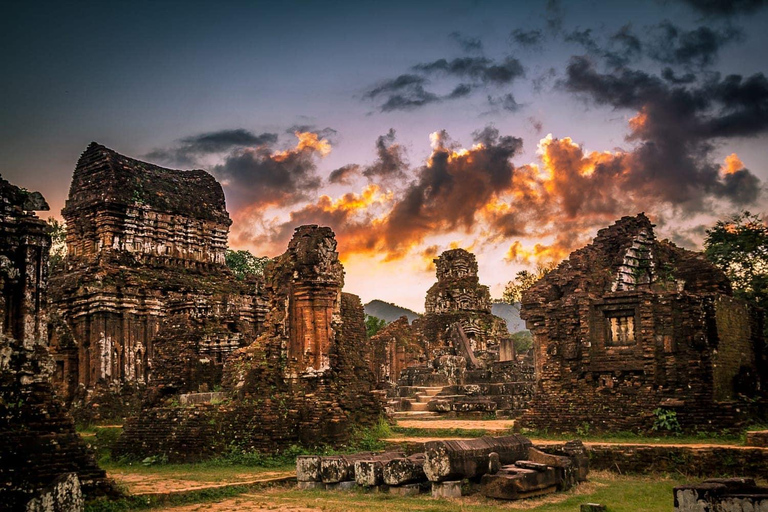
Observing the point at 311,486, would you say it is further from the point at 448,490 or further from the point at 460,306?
the point at 460,306

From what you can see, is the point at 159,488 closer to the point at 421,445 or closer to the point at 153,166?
the point at 421,445

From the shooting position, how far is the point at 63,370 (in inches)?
1071

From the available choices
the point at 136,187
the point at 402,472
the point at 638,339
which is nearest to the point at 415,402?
the point at 638,339

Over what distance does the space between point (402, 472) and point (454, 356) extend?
18.7 m

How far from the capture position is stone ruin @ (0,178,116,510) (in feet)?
33.3

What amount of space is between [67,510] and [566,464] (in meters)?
7.90

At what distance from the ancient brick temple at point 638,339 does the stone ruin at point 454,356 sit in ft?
19.7

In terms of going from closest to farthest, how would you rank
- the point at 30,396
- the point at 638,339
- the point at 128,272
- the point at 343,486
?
the point at 30,396 < the point at 343,486 < the point at 638,339 < the point at 128,272

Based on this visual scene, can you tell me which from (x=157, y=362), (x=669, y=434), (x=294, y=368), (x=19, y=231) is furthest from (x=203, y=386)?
(x=669, y=434)

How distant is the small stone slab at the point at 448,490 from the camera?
479 inches

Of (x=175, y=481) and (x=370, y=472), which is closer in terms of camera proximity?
(x=370, y=472)

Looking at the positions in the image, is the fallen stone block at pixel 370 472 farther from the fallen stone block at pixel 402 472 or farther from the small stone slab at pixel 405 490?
the small stone slab at pixel 405 490

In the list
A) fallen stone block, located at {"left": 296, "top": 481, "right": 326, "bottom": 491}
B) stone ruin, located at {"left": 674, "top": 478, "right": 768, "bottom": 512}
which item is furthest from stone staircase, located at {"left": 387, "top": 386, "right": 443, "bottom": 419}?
stone ruin, located at {"left": 674, "top": 478, "right": 768, "bottom": 512}

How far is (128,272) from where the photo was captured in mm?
29516
